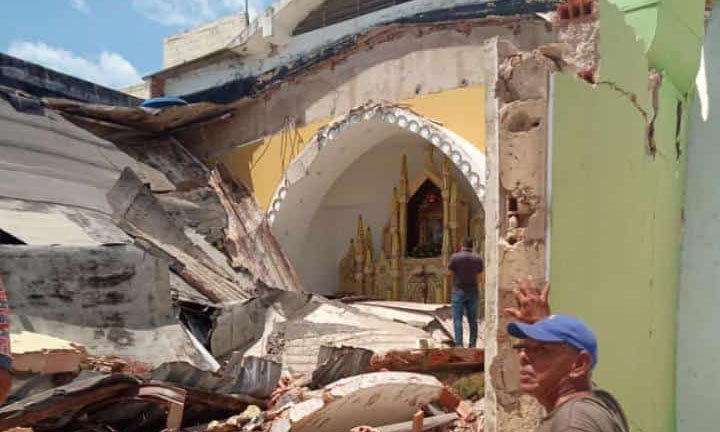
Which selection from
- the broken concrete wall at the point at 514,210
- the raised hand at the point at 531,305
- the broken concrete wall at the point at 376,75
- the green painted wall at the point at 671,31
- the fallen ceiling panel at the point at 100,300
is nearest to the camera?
the raised hand at the point at 531,305

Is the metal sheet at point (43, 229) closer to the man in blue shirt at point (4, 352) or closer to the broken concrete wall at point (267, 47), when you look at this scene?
the man in blue shirt at point (4, 352)

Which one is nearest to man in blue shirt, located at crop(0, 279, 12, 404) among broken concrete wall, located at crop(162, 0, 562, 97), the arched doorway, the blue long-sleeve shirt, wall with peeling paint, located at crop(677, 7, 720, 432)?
the blue long-sleeve shirt

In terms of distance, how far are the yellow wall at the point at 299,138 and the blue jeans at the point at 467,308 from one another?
237 cm

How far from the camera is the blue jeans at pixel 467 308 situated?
6.25 meters

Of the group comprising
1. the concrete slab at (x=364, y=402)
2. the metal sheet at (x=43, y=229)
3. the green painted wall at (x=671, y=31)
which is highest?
the green painted wall at (x=671, y=31)

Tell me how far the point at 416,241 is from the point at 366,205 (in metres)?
1.05

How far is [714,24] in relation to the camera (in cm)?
587

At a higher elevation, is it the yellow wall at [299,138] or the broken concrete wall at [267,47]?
the broken concrete wall at [267,47]

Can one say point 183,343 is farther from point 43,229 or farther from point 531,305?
point 531,305

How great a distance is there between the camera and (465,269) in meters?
6.21

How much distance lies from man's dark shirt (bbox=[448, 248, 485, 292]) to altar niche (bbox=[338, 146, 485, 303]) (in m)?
3.77

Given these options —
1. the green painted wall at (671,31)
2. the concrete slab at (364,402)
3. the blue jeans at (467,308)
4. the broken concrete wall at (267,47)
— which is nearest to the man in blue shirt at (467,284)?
the blue jeans at (467,308)

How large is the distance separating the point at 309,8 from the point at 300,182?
5.46 meters

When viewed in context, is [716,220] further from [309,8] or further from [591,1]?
[309,8]
